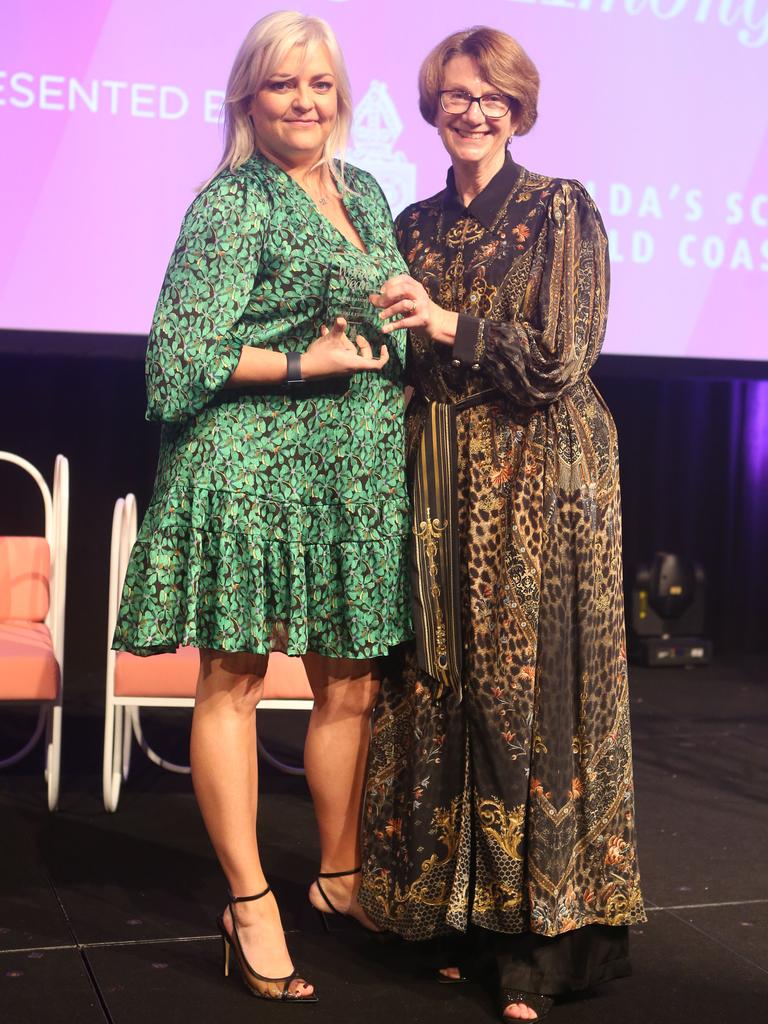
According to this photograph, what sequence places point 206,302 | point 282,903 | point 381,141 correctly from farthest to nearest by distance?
point 381,141 < point 282,903 < point 206,302

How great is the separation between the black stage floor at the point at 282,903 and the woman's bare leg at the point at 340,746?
21cm

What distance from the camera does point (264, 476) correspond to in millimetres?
1989

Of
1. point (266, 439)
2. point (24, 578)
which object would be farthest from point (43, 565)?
point (266, 439)

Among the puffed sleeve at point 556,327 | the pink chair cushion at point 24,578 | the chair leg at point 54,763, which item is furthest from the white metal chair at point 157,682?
the puffed sleeve at point 556,327

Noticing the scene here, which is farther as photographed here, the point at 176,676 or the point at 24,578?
the point at 24,578

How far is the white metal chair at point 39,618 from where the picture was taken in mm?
2976

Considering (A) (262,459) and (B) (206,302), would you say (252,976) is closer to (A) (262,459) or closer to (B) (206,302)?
(A) (262,459)

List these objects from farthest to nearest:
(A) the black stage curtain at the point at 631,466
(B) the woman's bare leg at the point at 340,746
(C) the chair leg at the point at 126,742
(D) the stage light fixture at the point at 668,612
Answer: (D) the stage light fixture at the point at 668,612 < (A) the black stage curtain at the point at 631,466 < (C) the chair leg at the point at 126,742 < (B) the woman's bare leg at the point at 340,746

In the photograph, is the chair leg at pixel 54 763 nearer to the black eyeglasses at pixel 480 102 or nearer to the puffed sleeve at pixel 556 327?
the puffed sleeve at pixel 556 327

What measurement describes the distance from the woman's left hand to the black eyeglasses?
299 mm

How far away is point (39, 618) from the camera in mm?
3420

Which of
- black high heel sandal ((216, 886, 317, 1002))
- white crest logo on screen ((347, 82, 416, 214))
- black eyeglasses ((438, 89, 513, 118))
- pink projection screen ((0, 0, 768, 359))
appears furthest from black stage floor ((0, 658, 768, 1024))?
white crest logo on screen ((347, 82, 416, 214))

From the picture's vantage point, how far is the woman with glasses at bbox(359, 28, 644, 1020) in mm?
2021

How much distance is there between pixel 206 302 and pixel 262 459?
25cm
